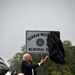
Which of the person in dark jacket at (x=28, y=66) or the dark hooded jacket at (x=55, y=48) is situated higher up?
the dark hooded jacket at (x=55, y=48)

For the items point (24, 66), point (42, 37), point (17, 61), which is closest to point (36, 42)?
point (42, 37)

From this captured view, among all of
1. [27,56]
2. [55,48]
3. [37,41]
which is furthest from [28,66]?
[55,48]

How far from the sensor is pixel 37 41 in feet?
29.2

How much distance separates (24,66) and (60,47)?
1.15 metres

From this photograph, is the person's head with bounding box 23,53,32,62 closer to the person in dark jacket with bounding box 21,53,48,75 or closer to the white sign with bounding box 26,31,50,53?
the person in dark jacket with bounding box 21,53,48,75

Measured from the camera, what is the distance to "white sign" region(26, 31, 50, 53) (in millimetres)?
8781

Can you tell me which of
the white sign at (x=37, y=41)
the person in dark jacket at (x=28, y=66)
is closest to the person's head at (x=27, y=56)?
the person in dark jacket at (x=28, y=66)

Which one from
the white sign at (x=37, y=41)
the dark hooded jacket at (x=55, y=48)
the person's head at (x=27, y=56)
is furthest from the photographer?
the person's head at (x=27, y=56)

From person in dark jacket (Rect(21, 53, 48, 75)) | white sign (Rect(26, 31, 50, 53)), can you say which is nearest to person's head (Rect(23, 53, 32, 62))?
person in dark jacket (Rect(21, 53, 48, 75))

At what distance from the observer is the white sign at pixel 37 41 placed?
8781 millimetres

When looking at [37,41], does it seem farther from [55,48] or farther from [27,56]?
[55,48]

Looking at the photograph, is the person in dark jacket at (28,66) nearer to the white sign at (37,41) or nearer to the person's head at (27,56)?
the person's head at (27,56)

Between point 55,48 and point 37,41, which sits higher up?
point 37,41

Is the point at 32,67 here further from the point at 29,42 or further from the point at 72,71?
the point at 72,71
